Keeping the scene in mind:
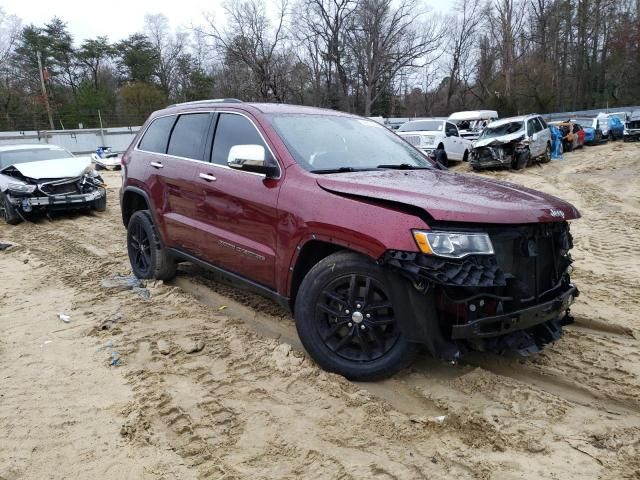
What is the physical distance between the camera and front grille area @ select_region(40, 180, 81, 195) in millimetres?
9741

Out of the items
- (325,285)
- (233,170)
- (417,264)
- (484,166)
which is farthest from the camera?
(484,166)

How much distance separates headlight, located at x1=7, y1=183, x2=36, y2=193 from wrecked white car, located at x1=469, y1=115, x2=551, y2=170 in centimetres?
1259

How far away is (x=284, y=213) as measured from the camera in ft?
11.4

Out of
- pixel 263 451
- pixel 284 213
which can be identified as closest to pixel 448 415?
pixel 263 451

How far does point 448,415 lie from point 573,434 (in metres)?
0.66

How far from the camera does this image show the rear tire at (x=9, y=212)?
9641mm

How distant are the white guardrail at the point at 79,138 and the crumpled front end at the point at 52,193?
20.6m

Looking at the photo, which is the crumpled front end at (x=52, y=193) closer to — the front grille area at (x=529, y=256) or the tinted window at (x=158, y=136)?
the tinted window at (x=158, y=136)

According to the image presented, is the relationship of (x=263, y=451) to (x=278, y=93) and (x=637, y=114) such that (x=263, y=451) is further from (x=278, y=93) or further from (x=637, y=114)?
(x=278, y=93)

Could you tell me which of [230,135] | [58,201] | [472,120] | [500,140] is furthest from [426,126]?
[230,135]

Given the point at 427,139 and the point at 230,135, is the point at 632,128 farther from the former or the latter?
the point at 230,135

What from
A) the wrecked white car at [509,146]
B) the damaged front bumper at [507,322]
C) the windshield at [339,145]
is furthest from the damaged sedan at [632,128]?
Result: the damaged front bumper at [507,322]

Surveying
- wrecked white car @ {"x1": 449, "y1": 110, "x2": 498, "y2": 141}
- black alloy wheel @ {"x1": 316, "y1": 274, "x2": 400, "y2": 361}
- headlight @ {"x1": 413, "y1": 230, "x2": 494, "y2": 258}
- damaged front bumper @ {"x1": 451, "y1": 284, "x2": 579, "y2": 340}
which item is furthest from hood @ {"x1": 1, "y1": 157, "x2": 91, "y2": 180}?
wrecked white car @ {"x1": 449, "y1": 110, "x2": 498, "y2": 141}

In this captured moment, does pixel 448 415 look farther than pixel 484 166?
No
